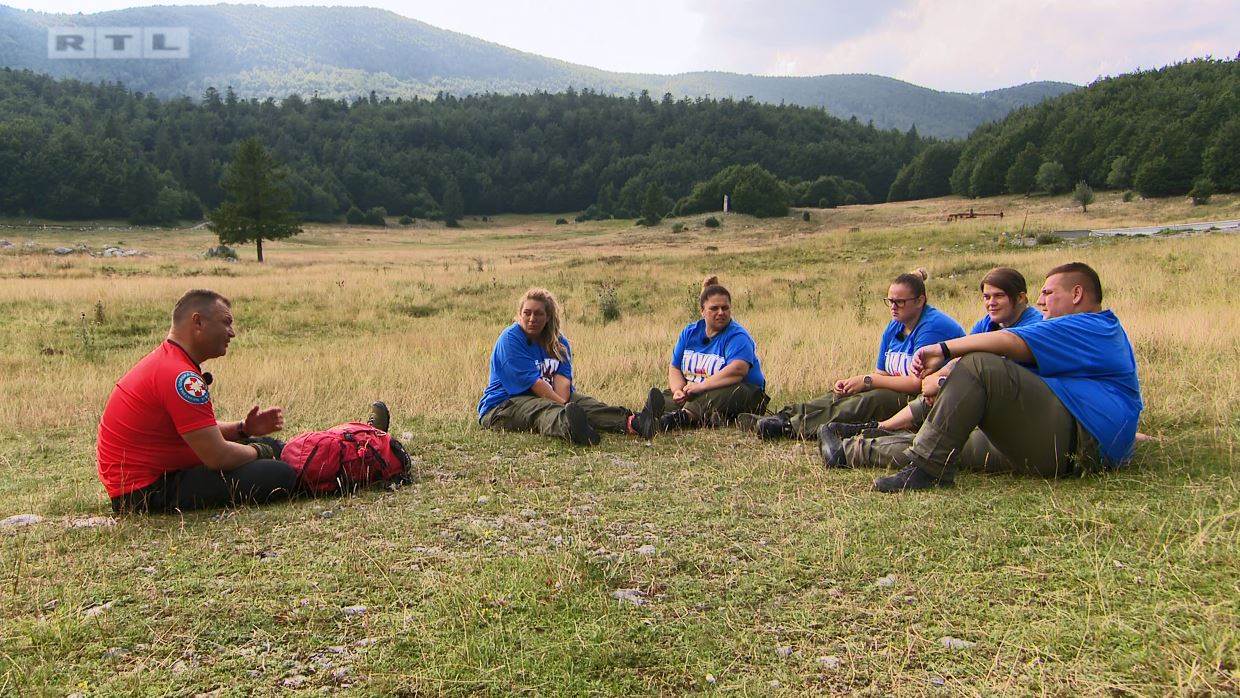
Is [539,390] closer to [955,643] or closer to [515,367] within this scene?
[515,367]

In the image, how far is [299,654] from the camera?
2.86m

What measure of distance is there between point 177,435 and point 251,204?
39604 millimetres

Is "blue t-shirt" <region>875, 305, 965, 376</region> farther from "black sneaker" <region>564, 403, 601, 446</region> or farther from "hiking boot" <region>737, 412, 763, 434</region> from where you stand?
"black sneaker" <region>564, 403, 601, 446</region>

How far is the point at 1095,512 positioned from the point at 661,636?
7.78 ft

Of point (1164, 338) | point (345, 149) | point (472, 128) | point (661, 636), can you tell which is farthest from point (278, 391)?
point (472, 128)

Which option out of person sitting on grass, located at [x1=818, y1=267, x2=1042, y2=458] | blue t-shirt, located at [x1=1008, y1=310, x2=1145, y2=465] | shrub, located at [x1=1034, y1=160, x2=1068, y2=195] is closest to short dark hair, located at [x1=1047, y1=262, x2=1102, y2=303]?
blue t-shirt, located at [x1=1008, y1=310, x2=1145, y2=465]

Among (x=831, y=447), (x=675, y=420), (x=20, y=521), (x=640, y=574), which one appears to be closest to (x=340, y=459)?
(x=20, y=521)

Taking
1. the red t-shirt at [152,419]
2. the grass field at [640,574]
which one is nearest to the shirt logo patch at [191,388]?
the red t-shirt at [152,419]

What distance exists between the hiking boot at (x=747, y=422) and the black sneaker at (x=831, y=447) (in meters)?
1.07

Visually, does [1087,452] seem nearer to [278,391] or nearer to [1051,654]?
Result: [1051,654]

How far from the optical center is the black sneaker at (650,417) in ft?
22.0

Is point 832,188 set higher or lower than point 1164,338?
higher

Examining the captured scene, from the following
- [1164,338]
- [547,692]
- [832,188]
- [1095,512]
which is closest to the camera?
[547,692]

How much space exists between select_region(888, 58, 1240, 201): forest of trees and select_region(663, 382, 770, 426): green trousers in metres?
61.7
